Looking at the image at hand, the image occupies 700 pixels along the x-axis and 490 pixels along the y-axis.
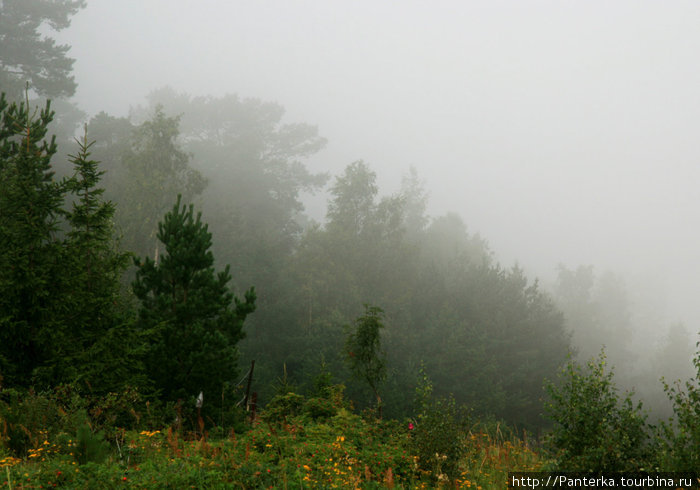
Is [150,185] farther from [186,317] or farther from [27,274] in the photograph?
[27,274]

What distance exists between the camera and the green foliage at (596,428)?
517 centimetres

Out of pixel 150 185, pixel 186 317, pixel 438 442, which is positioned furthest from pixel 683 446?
pixel 150 185

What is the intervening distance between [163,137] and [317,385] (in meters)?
23.0

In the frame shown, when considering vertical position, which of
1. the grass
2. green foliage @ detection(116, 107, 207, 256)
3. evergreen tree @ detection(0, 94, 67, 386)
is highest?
green foliage @ detection(116, 107, 207, 256)

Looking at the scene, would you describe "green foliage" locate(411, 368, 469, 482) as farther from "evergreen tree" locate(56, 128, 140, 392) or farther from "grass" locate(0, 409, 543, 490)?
"evergreen tree" locate(56, 128, 140, 392)

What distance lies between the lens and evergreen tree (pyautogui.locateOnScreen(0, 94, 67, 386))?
25.7 feet

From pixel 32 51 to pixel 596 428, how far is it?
41.2 metres

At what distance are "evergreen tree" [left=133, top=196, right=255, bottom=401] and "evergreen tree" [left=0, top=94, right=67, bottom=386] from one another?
2.40 metres

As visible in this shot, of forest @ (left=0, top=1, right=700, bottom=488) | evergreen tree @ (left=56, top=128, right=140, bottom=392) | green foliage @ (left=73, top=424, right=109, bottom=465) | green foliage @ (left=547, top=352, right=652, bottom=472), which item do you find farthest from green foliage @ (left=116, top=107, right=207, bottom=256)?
green foliage @ (left=547, top=352, right=652, bottom=472)

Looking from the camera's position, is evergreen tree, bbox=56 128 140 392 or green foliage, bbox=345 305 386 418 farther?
green foliage, bbox=345 305 386 418

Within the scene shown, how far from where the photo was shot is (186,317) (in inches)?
436

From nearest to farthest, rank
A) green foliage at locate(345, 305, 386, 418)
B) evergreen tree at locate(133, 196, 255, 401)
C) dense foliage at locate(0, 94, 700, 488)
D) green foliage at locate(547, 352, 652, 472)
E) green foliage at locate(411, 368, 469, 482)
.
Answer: green foliage at locate(547, 352, 652, 472), dense foliage at locate(0, 94, 700, 488), green foliage at locate(411, 368, 469, 482), evergreen tree at locate(133, 196, 255, 401), green foliage at locate(345, 305, 386, 418)

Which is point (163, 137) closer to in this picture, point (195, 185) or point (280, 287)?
point (195, 185)

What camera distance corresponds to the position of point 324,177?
159ft
